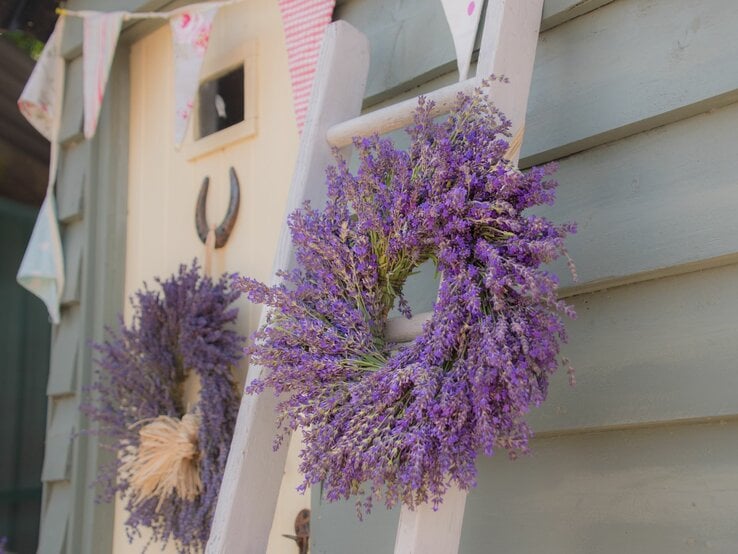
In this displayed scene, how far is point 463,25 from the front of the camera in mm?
1295

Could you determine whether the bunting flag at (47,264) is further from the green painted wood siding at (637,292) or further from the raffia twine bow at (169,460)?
the green painted wood siding at (637,292)

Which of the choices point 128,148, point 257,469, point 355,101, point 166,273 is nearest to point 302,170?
point 355,101

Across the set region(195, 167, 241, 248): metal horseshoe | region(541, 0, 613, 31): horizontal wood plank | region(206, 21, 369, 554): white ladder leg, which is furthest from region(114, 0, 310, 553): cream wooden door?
region(541, 0, 613, 31): horizontal wood plank

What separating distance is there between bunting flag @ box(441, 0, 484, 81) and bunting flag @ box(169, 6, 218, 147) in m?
0.72

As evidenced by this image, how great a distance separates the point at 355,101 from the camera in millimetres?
1318

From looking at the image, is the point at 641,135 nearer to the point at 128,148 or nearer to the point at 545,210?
the point at 545,210

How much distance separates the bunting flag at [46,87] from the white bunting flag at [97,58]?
271 mm

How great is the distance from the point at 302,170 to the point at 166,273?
0.90 metres

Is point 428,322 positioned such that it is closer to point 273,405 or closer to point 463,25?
point 273,405

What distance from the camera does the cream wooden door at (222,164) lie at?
1797 mm

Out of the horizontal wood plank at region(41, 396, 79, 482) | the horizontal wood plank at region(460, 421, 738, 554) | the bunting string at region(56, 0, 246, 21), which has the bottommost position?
the horizontal wood plank at region(41, 396, 79, 482)

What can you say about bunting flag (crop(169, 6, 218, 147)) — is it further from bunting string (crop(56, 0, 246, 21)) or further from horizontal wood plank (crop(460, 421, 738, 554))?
horizontal wood plank (crop(460, 421, 738, 554))

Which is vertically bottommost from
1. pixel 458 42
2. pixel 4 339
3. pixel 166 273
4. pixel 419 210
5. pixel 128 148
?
pixel 4 339

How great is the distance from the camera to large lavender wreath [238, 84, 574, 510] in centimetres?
89
